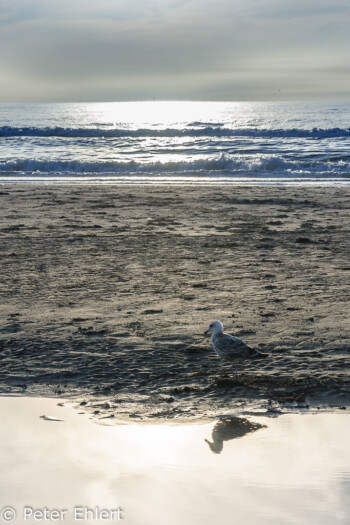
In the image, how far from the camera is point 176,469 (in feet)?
13.7

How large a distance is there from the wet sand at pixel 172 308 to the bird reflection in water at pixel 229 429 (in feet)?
0.63

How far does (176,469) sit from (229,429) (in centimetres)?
73

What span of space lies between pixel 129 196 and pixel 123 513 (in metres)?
14.2

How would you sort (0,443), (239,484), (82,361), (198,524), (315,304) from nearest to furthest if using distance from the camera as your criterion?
(198,524) < (239,484) < (0,443) < (82,361) < (315,304)

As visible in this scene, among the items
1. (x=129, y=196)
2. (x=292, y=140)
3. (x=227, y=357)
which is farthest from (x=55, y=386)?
(x=292, y=140)

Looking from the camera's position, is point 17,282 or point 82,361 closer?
point 82,361

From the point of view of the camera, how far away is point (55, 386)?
555 centimetres

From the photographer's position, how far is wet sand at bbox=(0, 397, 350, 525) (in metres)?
3.68

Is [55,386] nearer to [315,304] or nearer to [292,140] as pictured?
[315,304]

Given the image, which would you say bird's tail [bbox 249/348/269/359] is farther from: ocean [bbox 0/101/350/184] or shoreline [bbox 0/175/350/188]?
ocean [bbox 0/101/350/184]

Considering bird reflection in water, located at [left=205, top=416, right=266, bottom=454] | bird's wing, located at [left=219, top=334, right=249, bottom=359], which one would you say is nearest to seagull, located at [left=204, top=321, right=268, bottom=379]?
bird's wing, located at [left=219, top=334, right=249, bottom=359]

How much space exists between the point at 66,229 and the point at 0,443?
Answer: 7.92 metres

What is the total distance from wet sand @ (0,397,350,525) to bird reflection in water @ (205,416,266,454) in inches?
0.8

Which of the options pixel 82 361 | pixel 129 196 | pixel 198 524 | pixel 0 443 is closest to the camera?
pixel 198 524
